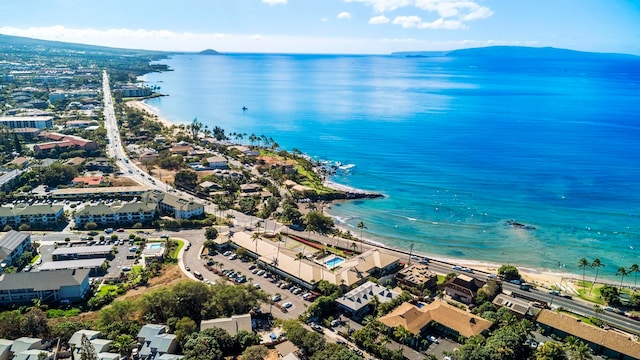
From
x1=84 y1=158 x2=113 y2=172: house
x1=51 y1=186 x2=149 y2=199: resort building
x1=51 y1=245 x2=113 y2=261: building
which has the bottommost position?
x1=51 y1=245 x2=113 y2=261: building

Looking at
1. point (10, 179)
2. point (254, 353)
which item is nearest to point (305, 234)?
point (254, 353)

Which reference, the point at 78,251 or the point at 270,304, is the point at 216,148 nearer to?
the point at 78,251

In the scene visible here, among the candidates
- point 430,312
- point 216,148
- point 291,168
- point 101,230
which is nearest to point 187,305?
point 430,312

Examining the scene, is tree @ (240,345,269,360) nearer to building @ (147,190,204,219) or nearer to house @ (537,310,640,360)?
house @ (537,310,640,360)

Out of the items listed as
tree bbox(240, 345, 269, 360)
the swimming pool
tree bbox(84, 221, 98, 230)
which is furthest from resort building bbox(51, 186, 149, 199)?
tree bbox(240, 345, 269, 360)

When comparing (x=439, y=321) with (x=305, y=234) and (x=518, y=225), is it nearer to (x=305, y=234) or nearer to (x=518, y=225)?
(x=305, y=234)

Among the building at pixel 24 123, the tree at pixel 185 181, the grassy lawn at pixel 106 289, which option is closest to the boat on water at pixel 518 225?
the tree at pixel 185 181
